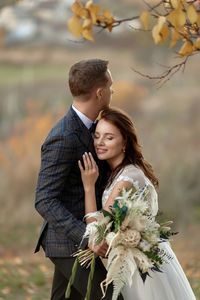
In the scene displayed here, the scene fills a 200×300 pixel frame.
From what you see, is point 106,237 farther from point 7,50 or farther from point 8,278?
point 7,50

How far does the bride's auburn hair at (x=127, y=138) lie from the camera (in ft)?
12.4

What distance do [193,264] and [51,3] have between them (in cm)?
1167

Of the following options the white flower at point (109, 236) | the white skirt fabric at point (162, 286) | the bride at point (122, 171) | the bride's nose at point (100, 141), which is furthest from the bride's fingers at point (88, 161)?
the white skirt fabric at point (162, 286)

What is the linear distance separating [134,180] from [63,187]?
453mm

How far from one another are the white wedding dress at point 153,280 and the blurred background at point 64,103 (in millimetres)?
7791

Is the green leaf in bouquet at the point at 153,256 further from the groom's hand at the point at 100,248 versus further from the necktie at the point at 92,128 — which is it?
the necktie at the point at 92,128

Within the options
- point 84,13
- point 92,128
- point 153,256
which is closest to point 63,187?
point 92,128

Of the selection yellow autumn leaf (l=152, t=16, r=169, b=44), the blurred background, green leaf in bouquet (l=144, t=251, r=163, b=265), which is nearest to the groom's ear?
yellow autumn leaf (l=152, t=16, r=169, b=44)

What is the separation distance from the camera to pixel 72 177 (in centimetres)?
370

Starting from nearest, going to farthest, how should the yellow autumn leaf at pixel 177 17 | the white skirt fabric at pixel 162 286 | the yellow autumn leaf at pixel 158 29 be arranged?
the yellow autumn leaf at pixel 158 29, the yellow autumn leaf at pixel 177 17, the white skirt fabric at pixel 162 286

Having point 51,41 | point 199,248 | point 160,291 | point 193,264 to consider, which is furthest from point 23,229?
point 160,291

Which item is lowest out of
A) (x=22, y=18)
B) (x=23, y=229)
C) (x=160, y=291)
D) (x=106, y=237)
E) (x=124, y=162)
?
(x=23, y=229)

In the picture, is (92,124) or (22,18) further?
(22,18)

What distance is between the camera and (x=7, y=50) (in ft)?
61.9
